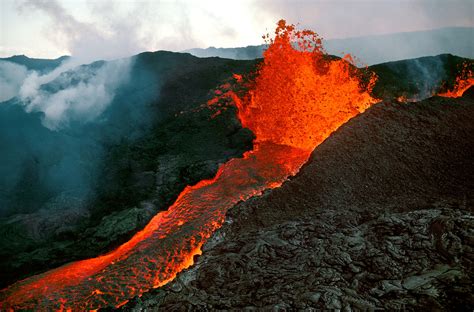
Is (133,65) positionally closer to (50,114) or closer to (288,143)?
(50,114)

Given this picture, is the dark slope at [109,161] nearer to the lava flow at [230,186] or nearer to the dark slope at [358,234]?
the lava flow at [230,186]

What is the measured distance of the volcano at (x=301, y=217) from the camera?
235 inches

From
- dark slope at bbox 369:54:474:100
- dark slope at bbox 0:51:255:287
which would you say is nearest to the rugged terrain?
dark slope at bbox 0:51:255:287

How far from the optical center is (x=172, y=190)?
51.6ft

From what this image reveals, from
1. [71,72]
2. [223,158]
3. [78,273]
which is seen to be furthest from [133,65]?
[78,273]

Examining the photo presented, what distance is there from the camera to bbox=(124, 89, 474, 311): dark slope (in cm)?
537

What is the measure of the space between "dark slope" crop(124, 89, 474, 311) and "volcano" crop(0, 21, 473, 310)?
4cm

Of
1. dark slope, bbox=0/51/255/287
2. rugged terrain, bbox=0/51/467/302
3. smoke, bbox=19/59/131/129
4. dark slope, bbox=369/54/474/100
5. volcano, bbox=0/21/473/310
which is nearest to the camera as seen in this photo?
volcano, bbox=0/21/473/310

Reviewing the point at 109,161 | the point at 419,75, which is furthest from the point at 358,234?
the point at 419,75

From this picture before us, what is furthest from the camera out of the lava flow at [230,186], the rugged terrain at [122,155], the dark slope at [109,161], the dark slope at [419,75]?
the dark slope at [419,75]

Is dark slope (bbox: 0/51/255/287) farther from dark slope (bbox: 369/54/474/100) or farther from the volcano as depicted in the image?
dark slope (bbox: 369/54/474/100)

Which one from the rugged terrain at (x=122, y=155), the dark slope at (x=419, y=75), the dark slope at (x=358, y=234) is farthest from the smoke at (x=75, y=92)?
the dark slope at (x=419, y=75)

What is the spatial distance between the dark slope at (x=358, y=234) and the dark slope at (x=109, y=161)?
6.99 m

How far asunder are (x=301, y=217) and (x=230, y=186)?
5.93 meters
